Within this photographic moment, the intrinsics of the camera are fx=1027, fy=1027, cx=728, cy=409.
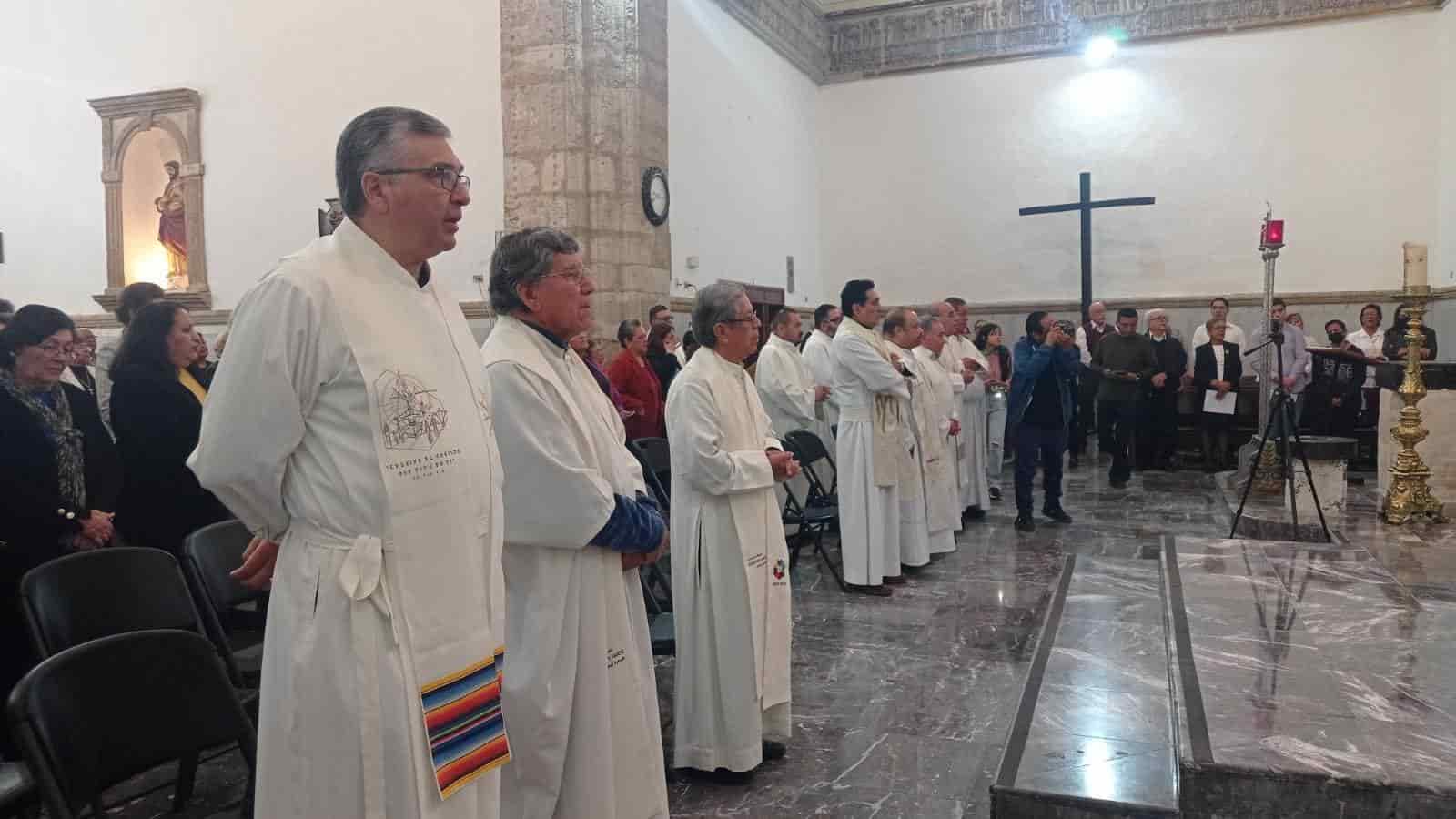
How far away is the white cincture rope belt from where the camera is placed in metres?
1.80

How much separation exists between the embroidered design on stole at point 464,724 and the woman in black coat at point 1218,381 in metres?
9.35

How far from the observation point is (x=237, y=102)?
380 inches

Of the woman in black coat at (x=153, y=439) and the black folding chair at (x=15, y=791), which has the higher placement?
the woman in black coat at (x=153, y=439)

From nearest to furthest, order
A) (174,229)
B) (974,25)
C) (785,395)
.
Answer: (785,395)
(174,229)
(974,25)

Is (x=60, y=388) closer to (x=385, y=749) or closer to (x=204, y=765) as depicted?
(x=204, y=765)

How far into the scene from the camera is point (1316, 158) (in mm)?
12125

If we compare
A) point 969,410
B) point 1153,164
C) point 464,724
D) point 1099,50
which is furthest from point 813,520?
point 1099,50

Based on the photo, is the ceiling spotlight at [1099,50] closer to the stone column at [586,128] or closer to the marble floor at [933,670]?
the stone column at [586,128]

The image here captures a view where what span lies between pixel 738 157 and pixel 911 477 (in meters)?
6.21

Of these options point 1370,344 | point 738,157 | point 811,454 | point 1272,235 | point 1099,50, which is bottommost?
point 811,454

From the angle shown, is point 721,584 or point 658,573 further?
point 658,573

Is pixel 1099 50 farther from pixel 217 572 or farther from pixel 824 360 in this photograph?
pixel 217 572

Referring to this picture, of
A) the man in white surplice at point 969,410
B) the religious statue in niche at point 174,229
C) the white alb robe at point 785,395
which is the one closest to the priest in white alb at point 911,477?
the white alb robe at point 785,395

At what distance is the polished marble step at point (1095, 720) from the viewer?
9.63 ft
